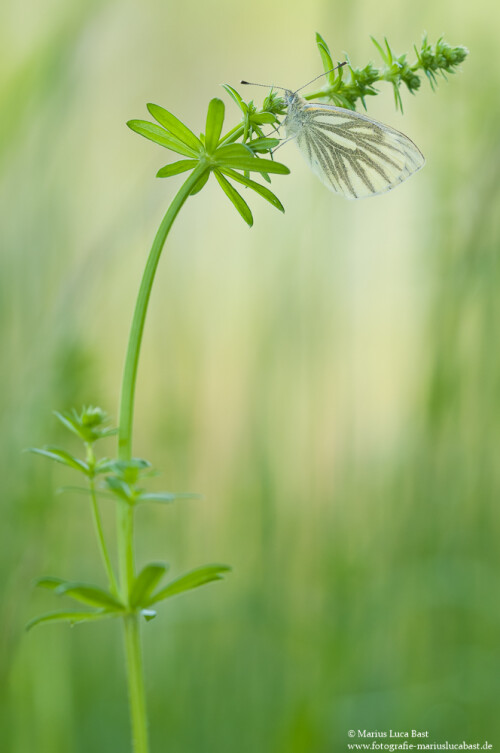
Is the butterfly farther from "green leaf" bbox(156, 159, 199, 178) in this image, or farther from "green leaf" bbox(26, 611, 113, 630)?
"green leaf" bbox(26, 611, 113, 630)

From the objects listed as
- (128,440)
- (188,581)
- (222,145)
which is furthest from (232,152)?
(188,581)

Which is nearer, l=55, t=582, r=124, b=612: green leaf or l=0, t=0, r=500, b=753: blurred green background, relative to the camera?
l=55, t=582, r=124, b=612: green leaf

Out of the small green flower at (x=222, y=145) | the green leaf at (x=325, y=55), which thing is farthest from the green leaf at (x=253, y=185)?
→ the green leaf at (x=325, y=55)

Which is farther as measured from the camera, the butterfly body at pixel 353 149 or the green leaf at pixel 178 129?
the butterfly body at pixel 353 149

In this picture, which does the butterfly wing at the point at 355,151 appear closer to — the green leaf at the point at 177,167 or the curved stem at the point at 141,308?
the green leaf at the point at 177,167

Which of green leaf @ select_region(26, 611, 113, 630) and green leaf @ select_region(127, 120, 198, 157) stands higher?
green leaf @ select_region(127, 120, 198, 157)

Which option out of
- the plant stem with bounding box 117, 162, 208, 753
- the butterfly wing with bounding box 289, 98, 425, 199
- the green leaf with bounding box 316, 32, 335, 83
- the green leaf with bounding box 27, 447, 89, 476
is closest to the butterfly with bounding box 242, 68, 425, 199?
the butterfly wing with bounding box 289, 98, 425, 199

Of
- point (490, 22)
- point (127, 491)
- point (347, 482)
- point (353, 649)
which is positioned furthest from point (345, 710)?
point (490, 22)

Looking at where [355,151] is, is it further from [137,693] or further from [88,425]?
[137,693]
